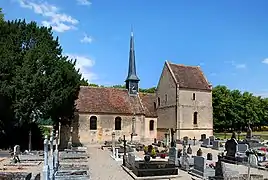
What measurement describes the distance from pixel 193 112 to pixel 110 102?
39.1ft

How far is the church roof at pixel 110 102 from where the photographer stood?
3969cm

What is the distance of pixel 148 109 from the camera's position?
146ft

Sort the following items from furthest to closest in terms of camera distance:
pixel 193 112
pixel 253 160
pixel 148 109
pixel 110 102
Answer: pixel 148 109
pixel 193 112
pixel 110 102
pixel 253 160

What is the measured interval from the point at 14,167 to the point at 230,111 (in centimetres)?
5200

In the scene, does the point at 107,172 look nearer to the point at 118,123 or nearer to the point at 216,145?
the point at 216,145

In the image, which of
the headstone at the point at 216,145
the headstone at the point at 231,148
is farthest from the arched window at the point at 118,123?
the headstone at the point at 231,148

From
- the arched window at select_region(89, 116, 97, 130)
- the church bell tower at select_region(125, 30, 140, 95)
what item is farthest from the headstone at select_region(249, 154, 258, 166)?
the church bell tower at select_region(125, 30, 140, 95)

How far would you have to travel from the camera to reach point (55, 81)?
28.4 meters

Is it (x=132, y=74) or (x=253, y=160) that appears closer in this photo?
(x=253, y=160)

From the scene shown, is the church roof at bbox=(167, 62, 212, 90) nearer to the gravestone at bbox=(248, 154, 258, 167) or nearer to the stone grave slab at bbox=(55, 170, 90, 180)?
the gravestone at bbox=(248, 154, 258, 167)

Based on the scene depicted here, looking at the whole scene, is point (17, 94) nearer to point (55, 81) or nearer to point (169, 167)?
point (55, 81)

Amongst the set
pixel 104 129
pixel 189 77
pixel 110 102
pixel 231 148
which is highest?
pixel 189 77

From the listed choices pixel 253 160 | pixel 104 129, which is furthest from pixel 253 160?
pixel 104 129

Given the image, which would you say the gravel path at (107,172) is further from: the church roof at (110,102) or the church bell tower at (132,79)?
the church bell tower at (132,79)
